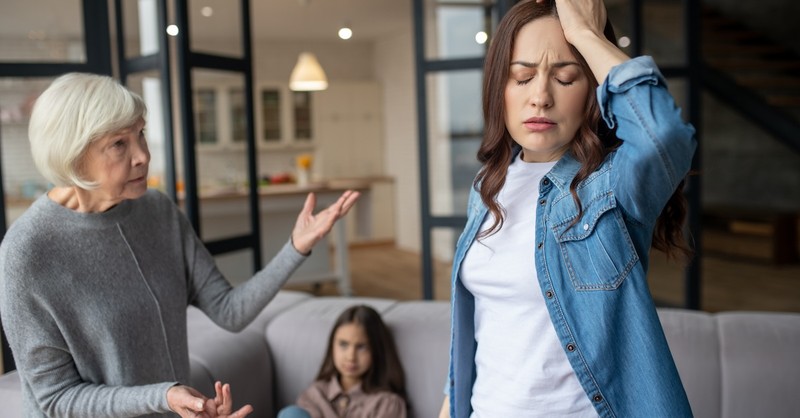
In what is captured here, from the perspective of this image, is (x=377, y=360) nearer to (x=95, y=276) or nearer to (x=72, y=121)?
(x=95, y=276)

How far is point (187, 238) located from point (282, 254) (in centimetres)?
21

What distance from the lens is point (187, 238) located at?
1.67 m

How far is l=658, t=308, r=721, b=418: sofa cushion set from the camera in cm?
216

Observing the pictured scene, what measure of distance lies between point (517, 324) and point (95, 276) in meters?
Result: 0.81

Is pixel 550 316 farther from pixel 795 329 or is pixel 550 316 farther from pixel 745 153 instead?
pixel 745 153

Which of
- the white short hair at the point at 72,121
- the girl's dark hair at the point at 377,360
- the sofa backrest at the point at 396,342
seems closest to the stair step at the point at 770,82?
the sofa backrest at the point at 396,342

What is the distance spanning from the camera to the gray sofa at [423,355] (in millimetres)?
2137

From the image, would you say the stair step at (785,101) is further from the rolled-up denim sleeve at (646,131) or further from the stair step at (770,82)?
the rolled-up denim sleeve at (646,131)

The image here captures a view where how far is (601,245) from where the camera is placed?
42.0 inches

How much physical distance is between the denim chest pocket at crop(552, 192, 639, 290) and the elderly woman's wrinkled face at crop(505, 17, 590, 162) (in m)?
0.13

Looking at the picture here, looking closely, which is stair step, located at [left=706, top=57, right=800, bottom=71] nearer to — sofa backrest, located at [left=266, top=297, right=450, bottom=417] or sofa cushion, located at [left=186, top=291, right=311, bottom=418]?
sofa backrest, located at [left=266, top=297, right=450, bottom=417]

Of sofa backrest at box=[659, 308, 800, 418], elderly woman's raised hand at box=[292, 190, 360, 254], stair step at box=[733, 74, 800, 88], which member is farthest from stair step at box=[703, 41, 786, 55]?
elderly woman's raised hand at box=[292, 190, 360, 254]

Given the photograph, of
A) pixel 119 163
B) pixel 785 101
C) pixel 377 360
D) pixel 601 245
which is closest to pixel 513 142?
pixel 601 245

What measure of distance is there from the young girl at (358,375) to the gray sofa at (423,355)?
67 millimetres
